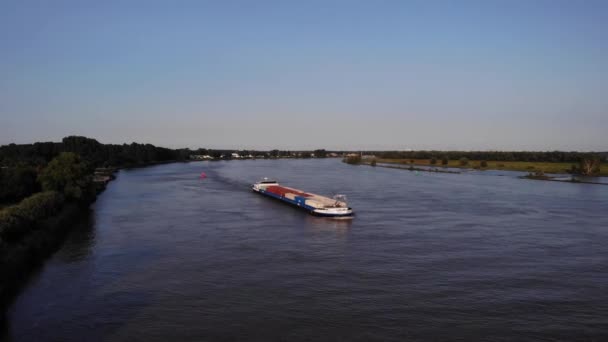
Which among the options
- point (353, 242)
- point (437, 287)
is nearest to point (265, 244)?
point (353, 242)

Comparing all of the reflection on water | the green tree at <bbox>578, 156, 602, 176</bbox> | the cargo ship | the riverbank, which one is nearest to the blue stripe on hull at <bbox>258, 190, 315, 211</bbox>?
the cargo ship

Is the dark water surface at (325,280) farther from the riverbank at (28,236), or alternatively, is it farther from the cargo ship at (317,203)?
the cargo ship at (317,203)

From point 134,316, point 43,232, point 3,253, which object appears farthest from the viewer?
point 43,232

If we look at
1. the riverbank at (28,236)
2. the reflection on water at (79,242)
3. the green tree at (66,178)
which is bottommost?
the reflection on water at (79,242)

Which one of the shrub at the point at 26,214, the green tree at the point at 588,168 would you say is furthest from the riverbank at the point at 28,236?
the green tree at the point at 588,168

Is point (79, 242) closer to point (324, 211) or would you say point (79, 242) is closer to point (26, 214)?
point (26, 214)

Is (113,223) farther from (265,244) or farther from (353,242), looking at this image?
(353,242)
